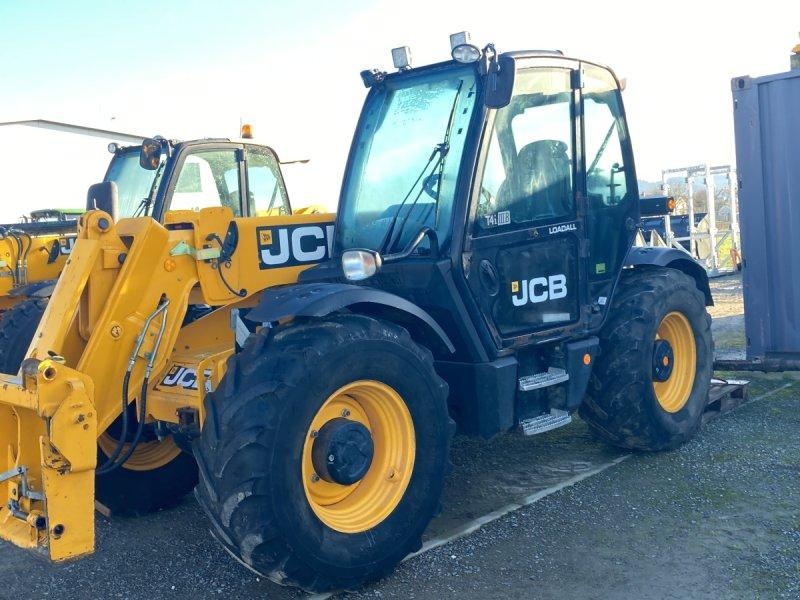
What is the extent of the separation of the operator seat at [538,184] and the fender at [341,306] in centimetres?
86

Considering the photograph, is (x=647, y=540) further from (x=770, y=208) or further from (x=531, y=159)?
(x=770, y=208)

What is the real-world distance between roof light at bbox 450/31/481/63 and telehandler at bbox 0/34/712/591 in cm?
1

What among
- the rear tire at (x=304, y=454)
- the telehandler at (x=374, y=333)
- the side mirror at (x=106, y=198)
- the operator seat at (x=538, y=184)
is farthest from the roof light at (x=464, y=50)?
the side mirror at (x=106, y=198)

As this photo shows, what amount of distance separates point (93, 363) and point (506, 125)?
2.48 m

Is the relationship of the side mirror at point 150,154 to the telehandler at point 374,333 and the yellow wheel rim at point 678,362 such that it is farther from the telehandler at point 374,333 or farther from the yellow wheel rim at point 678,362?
the yellow wheel rim at point 678,362

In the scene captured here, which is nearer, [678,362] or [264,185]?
[678,362]

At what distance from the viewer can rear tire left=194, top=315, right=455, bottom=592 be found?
136 inches

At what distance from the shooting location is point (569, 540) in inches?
171

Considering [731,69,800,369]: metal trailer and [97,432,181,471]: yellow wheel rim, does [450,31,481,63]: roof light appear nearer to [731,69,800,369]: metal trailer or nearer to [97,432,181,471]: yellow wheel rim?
[97,432,181,471]: yellow wheel rim

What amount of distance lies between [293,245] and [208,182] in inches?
113

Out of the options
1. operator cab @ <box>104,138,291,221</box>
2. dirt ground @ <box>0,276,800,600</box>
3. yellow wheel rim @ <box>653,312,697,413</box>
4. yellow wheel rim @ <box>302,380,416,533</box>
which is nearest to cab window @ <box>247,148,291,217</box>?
operator cab @ <box>104,138,291,221</box>

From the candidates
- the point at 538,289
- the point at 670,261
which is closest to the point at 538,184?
the point at 538,289

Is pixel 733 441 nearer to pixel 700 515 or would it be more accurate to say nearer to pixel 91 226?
pixel 700 515

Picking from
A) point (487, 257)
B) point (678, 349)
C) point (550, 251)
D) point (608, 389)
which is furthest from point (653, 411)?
point (487, 257)
